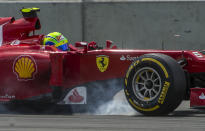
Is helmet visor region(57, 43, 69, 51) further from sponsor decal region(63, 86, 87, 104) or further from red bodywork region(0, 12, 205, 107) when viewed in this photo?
sponsor decal region(63, 86, 87, 104)

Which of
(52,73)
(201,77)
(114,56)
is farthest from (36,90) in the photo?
(201,77)

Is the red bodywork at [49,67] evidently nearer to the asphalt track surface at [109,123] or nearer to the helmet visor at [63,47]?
the helmet visor at [63,47]

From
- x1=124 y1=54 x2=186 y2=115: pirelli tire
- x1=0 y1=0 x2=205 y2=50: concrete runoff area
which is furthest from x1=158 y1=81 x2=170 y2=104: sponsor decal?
x1=0 y1=0 x2=205 y2=50: concrete runoff area

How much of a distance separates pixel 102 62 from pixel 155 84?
3.49ft

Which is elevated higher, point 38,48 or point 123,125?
point 38,48

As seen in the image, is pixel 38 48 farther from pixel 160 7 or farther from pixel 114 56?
pixel 160 7

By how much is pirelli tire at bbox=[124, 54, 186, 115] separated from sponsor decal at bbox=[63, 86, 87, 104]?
36.5 inches

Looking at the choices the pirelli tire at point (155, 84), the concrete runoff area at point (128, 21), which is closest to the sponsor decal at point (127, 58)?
the pirelli tire at point (155, 84)

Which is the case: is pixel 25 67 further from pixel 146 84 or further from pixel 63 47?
pixel 146 84

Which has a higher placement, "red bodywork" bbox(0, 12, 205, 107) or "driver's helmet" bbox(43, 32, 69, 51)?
"driver's helmet" bbox(43, 32, 69, 51)

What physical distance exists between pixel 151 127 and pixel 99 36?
9.34 metres

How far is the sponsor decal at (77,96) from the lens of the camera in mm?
7684

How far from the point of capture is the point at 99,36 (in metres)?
14.7

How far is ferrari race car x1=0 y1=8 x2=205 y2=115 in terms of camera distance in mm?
6668
